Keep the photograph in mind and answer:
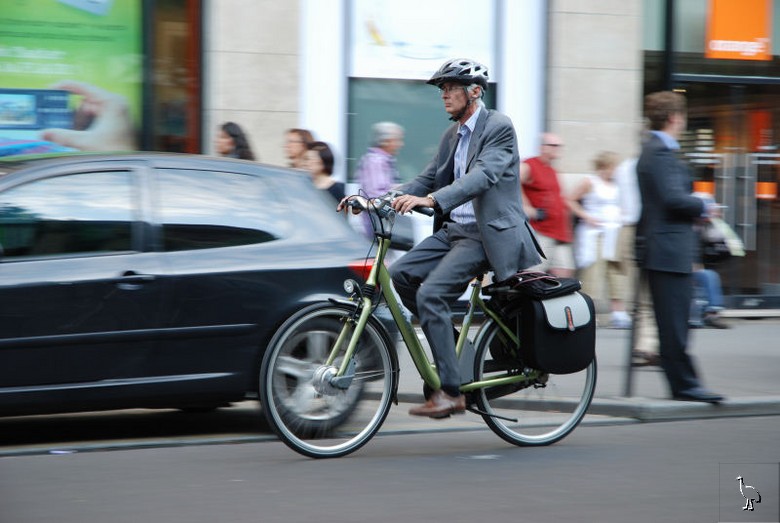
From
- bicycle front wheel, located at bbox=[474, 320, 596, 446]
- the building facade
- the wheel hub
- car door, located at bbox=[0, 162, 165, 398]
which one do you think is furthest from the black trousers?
the building facade

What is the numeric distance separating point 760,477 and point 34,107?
8.28m

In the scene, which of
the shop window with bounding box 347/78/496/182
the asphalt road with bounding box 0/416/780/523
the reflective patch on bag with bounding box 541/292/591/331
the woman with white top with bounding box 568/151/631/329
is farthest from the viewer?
the shop window with bounding box 347/78/496/182

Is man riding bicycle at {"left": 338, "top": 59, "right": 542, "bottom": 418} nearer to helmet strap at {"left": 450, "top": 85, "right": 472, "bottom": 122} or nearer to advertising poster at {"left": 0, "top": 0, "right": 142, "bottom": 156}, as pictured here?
helmet strap at {"left": 450, "top": 85, "right": 472, "bottom": 122}

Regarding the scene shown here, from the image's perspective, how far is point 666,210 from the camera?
7.23 meters

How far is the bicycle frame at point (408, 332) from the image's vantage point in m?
5.80

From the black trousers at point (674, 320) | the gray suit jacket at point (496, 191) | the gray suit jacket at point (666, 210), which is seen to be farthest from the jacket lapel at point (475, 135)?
the black trousers at point (674, 320)

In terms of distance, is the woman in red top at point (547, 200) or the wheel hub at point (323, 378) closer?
the wheel hub at point (323, 378)

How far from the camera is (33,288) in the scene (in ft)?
19.5

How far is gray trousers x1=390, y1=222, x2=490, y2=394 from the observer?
5.92m

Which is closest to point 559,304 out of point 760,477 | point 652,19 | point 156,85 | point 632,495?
point 632,495

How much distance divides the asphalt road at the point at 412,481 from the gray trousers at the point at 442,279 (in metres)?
0.53

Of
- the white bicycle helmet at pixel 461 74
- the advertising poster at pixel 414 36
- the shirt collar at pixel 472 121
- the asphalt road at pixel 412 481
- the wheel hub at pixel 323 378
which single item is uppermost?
the advertising poster at pixel 414 36

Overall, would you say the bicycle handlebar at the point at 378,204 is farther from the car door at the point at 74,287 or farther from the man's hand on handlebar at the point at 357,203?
the car door at the point at 74,287

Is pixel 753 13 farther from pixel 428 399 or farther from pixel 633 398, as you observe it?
pixel 428 399
